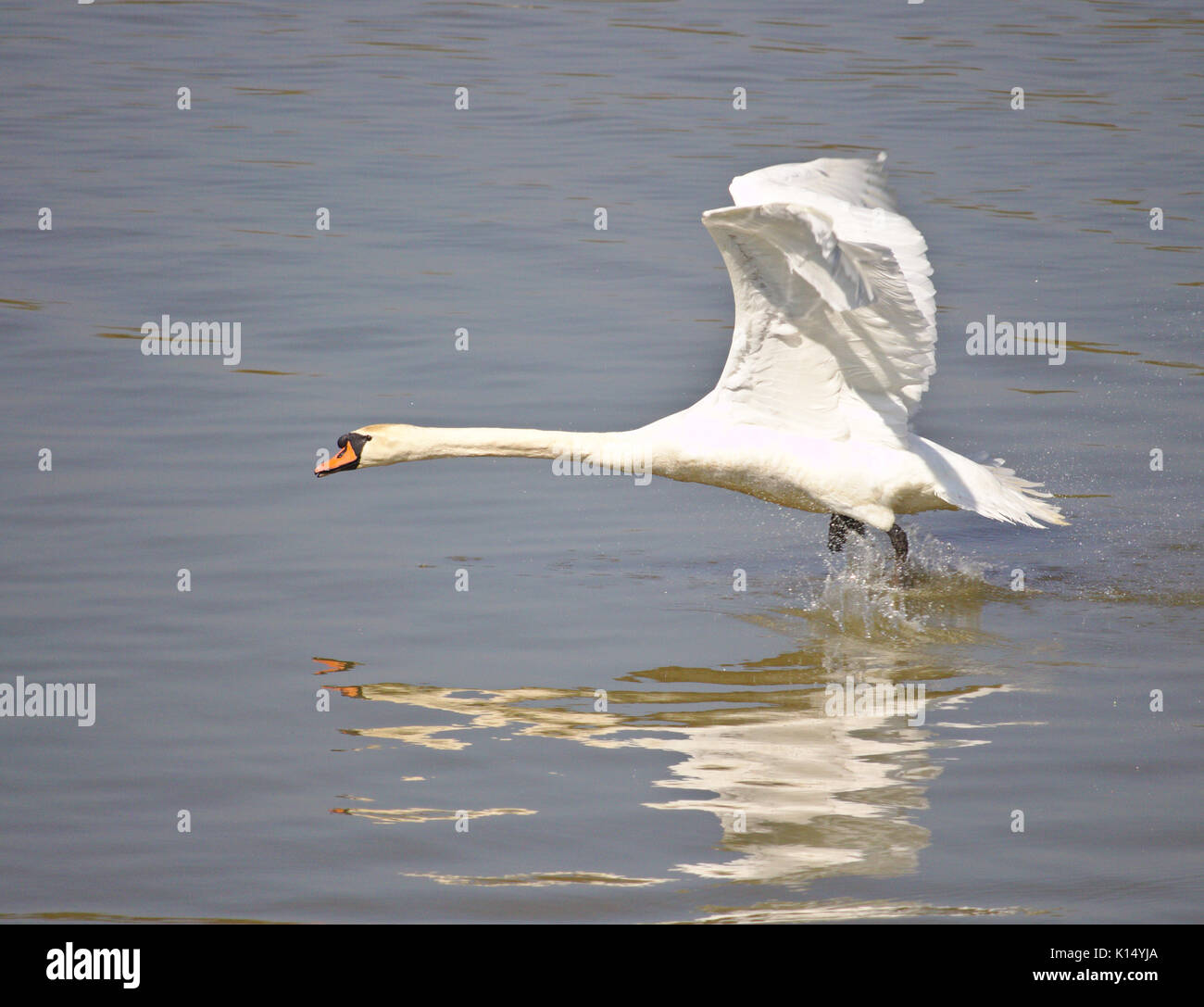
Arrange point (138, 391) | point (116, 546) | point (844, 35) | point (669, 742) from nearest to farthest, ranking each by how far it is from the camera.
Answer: point (669, 742) → point (116, 546) → point (138, 391) → point (844, 35)

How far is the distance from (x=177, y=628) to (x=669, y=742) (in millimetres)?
2649

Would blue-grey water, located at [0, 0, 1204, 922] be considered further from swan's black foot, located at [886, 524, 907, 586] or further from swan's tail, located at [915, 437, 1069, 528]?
swan's tail, located at [915, 437, 1069, 528]

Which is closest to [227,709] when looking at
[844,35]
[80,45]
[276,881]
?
[276,881]

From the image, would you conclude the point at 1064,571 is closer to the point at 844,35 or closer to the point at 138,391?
the point at 138,391

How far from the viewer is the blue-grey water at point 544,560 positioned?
602 centimetres

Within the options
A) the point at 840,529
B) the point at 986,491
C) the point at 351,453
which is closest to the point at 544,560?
the point at 351,453

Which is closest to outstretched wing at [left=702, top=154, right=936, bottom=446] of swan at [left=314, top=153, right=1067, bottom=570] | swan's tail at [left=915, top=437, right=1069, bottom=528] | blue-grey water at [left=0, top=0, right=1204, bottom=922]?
swan at [left=314, top=153, right=1067, bottom=570]

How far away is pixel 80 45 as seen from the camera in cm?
2467

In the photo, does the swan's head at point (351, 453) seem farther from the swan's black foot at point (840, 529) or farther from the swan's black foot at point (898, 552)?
the swan's black foot at point (898, 552)

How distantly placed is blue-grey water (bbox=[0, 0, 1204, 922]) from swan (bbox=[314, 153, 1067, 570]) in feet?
1.93

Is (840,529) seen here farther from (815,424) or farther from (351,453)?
(351,453)

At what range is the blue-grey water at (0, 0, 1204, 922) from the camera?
19.7 ft

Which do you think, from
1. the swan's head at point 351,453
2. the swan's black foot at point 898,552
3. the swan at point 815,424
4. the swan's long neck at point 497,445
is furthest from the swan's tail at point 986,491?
the swan's head at point 351,453

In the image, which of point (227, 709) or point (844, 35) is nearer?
point (227, 709)
